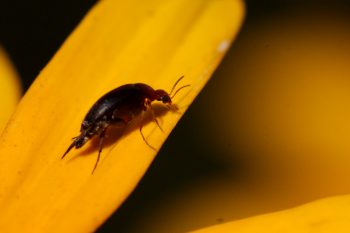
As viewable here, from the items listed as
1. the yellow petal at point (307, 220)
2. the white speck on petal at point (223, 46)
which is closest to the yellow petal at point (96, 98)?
the white speck on petal at point (223, 46)

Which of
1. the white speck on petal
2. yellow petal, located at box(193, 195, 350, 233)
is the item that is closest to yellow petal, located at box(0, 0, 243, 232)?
the white speck on petal

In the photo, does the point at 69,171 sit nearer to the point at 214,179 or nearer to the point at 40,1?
the point at 214,179

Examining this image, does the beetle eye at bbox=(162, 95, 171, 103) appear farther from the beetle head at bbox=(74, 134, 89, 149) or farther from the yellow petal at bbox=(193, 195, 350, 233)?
the yellow petal at bbox=(193, 195, 350, 233)

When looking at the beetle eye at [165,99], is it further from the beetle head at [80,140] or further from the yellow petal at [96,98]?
the beetle head at [80,140]

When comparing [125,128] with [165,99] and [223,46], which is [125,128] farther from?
[223,46]

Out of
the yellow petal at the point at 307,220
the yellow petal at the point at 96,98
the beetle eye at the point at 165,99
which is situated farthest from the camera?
the beetle eye at the point at 165,99

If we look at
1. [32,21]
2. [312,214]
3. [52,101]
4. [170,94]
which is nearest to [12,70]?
[52,101]

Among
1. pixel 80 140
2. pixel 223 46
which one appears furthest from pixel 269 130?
pixel 80 140
